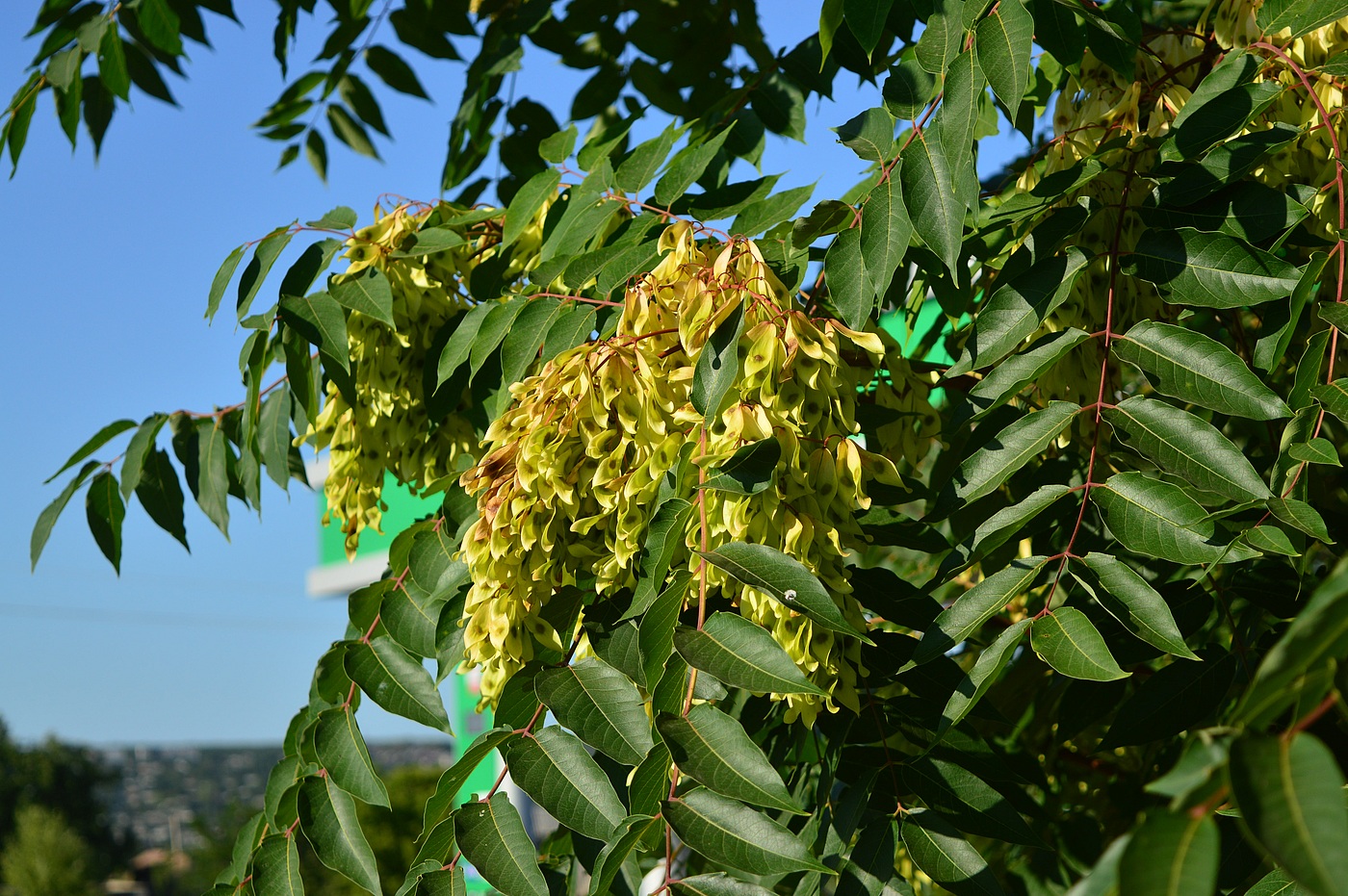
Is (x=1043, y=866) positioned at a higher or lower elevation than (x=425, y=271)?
lower

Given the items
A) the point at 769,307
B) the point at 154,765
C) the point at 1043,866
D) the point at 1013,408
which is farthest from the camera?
the point at 154,765

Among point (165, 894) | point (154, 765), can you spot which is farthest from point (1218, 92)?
point (154, 765)

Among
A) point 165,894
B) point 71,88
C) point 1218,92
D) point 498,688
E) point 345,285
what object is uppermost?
point 71,88

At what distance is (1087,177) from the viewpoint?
4.52 feet

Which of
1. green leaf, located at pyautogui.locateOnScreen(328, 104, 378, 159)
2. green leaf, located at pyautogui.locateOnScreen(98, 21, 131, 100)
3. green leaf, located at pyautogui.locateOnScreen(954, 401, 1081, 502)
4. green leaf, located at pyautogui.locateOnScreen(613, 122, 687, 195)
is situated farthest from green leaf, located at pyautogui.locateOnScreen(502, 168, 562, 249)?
green leaf, located at pyautogui.locateOnScreen(328, 104, 378, 159)

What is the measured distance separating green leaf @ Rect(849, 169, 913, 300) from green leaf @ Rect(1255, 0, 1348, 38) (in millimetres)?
597

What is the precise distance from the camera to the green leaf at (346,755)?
1515mm

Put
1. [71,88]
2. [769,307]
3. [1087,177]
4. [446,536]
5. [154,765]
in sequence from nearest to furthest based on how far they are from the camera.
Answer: [769,307]
[1087,177]
[446,536]
[71,88]
[154,765]

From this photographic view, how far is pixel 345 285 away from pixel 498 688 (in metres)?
0.74

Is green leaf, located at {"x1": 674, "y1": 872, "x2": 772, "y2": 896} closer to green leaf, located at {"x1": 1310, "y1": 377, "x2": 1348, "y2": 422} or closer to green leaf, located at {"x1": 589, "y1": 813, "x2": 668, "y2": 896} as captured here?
green leaf, located at {"x1": 589, "y1": 813, "x2": 668, "y2": 896}

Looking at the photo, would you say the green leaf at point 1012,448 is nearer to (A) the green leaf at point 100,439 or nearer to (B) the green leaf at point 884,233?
(B) the green leaf at point 884,233

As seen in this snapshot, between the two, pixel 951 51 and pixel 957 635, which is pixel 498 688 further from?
pixel 951 51

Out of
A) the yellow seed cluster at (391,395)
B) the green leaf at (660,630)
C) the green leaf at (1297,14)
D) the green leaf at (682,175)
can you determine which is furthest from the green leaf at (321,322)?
the green leaf at (1297,14)

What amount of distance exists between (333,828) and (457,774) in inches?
14.5
